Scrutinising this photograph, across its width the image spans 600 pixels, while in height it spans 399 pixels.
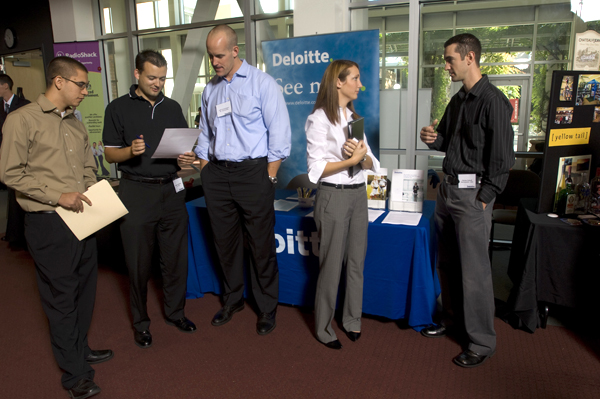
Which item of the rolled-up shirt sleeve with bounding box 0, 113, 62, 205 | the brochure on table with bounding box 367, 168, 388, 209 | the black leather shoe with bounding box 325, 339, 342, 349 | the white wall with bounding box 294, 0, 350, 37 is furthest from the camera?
the white wall with bounding box 294, 0, 350, 37

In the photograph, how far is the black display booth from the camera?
241cm

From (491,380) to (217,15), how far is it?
4.78m

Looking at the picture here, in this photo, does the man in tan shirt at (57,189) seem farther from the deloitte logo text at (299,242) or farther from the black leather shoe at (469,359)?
the black leather shoe at (469,359)

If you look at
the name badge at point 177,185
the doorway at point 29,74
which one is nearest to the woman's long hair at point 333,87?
the name badge at point 177,185

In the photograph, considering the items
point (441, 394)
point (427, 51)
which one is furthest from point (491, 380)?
point (427, 51)

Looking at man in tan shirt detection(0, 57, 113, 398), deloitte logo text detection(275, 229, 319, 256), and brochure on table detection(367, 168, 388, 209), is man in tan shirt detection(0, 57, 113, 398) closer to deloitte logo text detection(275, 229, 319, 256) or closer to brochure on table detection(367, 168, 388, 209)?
deloitte logo text detection(275, 229, 319, 256)

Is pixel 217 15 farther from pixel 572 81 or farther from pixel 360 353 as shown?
pixel 360 353

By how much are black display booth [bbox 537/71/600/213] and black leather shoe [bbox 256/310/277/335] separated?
183cm

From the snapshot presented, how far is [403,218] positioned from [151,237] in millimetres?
1524

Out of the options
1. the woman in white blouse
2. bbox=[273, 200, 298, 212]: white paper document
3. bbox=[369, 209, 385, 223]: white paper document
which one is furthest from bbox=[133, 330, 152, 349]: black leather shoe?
bbox=[369, 209, 385, 223]: white paper document

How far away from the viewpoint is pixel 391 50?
22.7ft

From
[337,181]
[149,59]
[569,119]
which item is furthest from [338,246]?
[569,119]

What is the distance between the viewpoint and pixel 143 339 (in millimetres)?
2400

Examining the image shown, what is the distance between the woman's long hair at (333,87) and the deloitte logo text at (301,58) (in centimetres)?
159
